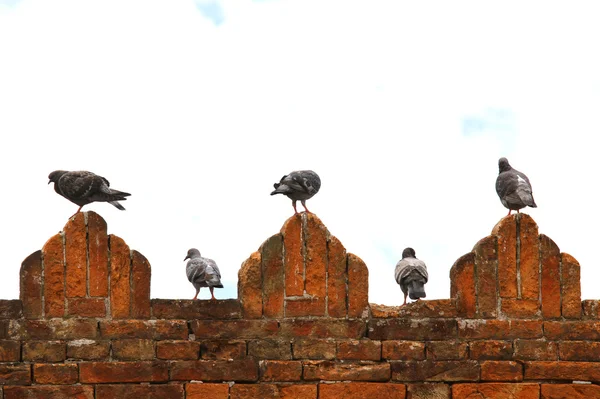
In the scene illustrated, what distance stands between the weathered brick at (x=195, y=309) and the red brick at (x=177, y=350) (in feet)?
0.72

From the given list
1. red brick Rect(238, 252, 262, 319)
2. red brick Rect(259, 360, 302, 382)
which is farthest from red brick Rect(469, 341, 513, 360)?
red brick Rect(238, 252, 262, 319)

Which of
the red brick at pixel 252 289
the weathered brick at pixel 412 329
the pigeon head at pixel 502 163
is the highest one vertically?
the pigeon head at pixel 502 163

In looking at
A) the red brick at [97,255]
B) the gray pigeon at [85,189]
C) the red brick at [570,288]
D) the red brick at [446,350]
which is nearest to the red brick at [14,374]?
the red brick at [97,255]

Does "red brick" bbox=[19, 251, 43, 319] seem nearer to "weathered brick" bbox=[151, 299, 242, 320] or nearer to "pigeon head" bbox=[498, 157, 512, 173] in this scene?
"weathered brick" bbox=[151, 299, 242, 320]

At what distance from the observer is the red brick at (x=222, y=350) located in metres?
7.93

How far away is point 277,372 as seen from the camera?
311 inches

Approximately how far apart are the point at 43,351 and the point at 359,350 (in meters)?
2.54

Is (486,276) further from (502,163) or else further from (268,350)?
(502,163)

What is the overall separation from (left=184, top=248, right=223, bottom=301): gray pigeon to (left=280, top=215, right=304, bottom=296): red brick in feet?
11.6

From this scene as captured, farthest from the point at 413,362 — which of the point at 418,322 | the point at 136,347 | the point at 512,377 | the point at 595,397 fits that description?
the point at 136,347

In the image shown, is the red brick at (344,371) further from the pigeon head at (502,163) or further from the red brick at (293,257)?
the pigeon head at (502,163)

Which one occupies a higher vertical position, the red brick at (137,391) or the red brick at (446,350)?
the red brick at (446,350)

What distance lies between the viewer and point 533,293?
826cm

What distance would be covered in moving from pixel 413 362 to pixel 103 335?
2.52 m
